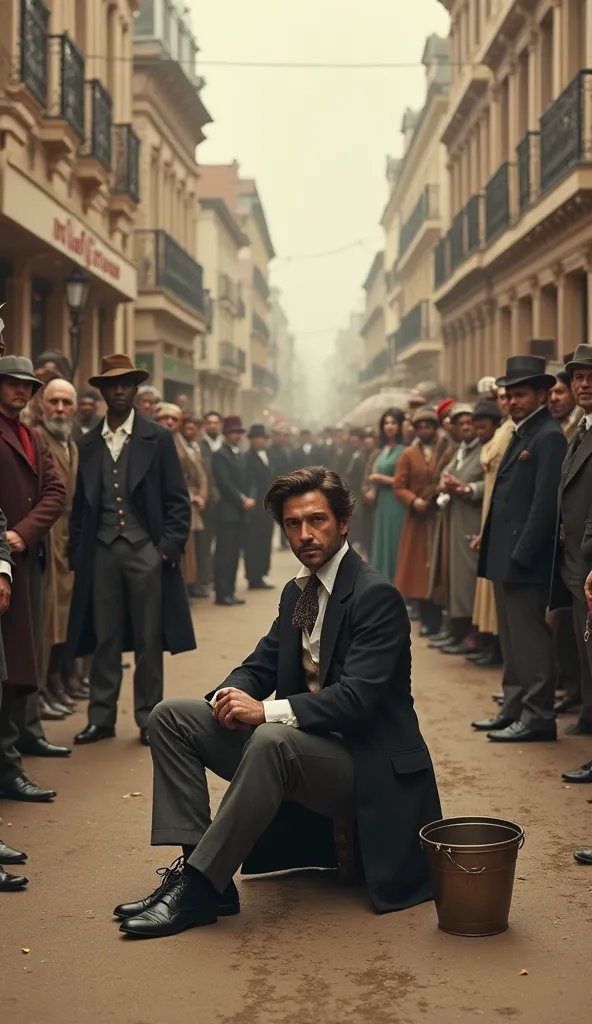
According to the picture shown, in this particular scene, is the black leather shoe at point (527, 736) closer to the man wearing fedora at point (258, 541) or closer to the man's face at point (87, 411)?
the man's face at point (87, 411)

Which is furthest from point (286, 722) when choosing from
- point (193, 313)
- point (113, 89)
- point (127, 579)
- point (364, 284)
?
point (364, 284)

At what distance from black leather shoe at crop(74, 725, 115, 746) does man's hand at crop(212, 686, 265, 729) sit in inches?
132

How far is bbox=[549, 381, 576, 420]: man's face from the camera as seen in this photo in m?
9.96

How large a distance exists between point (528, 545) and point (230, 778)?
137 inches

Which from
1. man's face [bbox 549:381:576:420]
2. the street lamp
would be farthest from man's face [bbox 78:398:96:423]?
the street lamp

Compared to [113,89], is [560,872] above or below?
below

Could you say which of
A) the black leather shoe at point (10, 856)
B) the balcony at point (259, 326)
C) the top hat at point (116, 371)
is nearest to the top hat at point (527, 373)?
the top hat at point (116, 371)

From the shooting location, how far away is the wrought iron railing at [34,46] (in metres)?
15.9

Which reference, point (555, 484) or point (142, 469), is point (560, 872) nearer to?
point (555, 484)

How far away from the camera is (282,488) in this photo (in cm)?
543

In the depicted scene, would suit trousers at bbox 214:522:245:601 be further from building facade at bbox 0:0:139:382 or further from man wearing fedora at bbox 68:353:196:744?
man wearing fedora at bbox 68:353:196:744

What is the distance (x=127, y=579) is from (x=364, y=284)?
94.0 metres

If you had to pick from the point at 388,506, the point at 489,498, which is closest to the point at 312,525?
the point at 489,498

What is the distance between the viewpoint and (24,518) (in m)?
7.65
